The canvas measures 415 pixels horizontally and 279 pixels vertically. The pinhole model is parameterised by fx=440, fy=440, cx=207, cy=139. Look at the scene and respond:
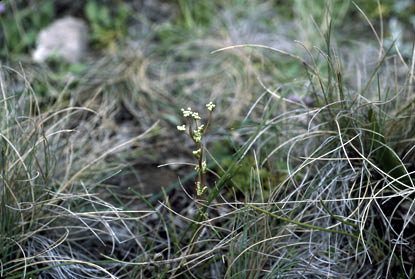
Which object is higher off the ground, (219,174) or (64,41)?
(64,41)

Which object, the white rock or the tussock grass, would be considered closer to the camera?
the tussock grass

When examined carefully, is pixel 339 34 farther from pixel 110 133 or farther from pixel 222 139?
pixel 110 133

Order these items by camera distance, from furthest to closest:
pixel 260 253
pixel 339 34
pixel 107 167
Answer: pixel 339 34
pixel 107 167
pixel 260 253

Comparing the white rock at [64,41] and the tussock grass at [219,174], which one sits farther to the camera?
the white rock at [64,41]

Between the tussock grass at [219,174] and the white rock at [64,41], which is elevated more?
the white rock at [64,41]

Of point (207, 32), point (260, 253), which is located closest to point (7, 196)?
point (260, 253)

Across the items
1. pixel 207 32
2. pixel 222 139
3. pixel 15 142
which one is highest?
pixel 15 142

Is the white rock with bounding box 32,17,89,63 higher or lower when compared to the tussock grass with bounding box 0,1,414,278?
higher

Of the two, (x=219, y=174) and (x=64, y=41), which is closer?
(x=219, y=174)
